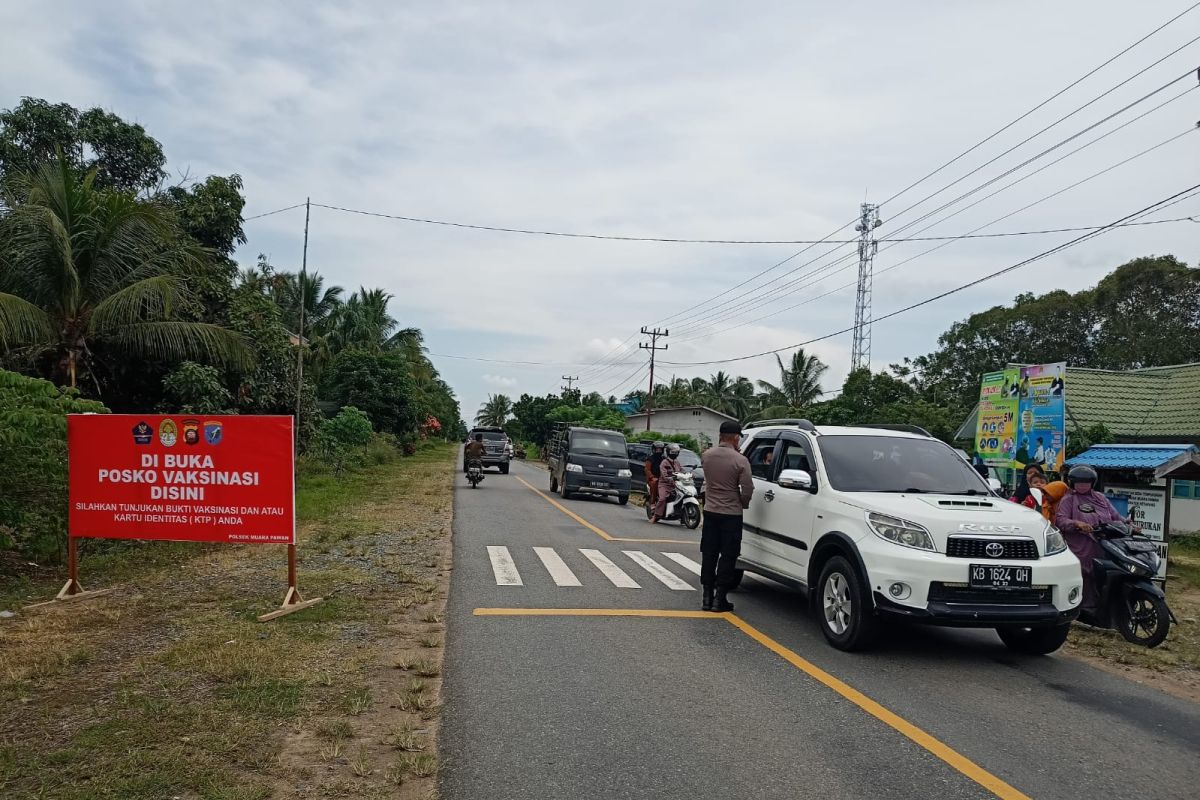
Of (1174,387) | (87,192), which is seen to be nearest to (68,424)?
(87,192)

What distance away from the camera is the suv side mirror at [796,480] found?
25.1 feet

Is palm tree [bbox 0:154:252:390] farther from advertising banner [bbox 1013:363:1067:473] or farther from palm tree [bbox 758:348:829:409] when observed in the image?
palm tree [bbox 758:348:829:409]

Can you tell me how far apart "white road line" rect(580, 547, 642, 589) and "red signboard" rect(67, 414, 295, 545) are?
3.74 meters

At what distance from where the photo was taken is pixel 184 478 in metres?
8.27

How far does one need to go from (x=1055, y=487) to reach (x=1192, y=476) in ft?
18.2

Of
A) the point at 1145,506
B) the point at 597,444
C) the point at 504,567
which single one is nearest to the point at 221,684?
the point at 504,567

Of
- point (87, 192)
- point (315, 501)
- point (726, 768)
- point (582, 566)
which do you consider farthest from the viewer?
point (315, 501)

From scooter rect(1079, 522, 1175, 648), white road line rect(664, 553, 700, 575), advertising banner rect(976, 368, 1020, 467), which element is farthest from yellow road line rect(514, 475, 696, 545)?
scooter rect(1079, 522, 1175, 648)

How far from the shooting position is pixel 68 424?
28.2 ft

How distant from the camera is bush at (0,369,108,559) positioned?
343 inches

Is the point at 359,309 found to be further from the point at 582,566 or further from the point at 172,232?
the point at 582,566

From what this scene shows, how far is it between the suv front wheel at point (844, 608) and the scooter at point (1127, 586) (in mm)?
2813

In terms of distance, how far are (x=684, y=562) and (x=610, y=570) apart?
1.52m

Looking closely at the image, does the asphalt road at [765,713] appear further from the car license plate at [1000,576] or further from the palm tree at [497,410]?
the palm tree at [497,410]
